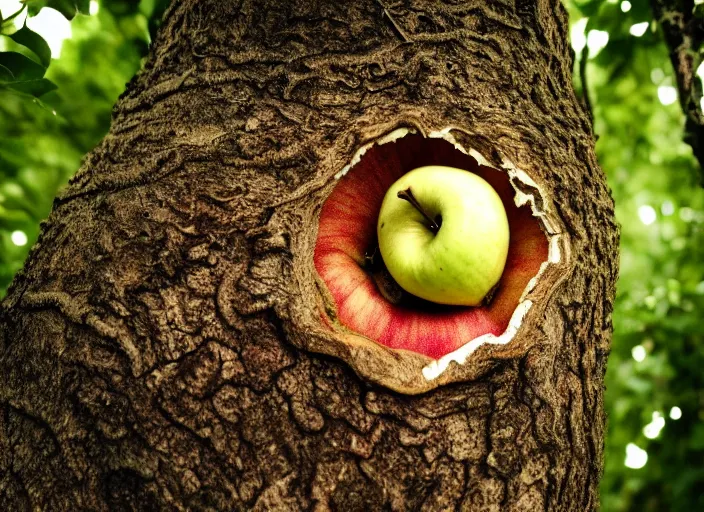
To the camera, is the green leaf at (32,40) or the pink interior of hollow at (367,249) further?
the green leaf at (32,40)

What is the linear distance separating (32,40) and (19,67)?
0.08 meters

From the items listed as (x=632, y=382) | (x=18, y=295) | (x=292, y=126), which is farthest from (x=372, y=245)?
(x=632, y=382)

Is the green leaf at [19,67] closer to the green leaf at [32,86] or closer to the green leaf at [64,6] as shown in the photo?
the green leaf at [32,86]

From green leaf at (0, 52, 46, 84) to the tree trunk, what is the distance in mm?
305

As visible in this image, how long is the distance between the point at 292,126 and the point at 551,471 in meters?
0.83

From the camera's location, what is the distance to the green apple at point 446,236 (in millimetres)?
1188

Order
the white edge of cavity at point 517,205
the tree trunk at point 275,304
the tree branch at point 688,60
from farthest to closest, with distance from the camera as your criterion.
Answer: the tree branch at point 688,60 → the white edge of cavity at point 517,205 → the tree trunk at point 275,304

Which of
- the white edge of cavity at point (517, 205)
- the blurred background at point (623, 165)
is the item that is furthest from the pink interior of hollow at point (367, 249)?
the blurred background at point (623, 165)

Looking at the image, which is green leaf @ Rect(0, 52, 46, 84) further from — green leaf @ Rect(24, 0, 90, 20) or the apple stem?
the apple stem

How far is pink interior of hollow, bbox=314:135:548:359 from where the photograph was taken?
1200 millimetres

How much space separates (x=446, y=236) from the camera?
3.93ft

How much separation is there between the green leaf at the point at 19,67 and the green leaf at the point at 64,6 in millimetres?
139

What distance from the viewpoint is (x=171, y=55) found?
143 cm

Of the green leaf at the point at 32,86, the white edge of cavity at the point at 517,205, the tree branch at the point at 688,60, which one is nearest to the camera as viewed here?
the white edge of cavity at the point at 517,205
